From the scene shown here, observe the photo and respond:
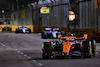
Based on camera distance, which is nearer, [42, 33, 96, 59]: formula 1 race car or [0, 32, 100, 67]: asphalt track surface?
[0, 32, 100, 67]: asphalt track surface

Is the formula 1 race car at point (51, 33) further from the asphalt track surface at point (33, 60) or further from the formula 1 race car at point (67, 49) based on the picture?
the formula 1 race car at point (67, 49)

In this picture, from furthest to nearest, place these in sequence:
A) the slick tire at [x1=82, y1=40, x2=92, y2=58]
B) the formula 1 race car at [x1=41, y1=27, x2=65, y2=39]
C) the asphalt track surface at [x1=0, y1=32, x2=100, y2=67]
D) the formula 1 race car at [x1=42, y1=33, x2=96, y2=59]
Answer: the formula 1 race car at [x1=41, y1=27, x2=65, y2=39] < the slick tire at [x1=82, y1=40, x2=92, y2=58] < the formula 1 race car at [x1=42, y1=33, x2=96, y2=59] < the asphalt track surface at [x1=0, y1=32, x2=100, y2=67]

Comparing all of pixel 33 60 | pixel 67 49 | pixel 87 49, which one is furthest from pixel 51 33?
pixel 33 60

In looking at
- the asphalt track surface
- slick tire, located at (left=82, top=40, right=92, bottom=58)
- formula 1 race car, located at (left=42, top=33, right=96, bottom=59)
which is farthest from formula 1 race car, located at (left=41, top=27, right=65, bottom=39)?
slick tire, located at (left=82, top=40, right=92, bottom=58)

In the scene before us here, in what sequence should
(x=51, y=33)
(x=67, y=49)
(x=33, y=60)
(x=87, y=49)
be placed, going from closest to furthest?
1. (x=33, y=60)
2. (x=67, y=49)
3. (x=87, y=49)
4. (x=51, y=33)

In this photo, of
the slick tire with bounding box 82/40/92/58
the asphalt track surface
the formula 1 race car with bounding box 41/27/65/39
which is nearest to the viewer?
the asphalt track surface

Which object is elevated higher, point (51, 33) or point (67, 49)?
point (67, 49)

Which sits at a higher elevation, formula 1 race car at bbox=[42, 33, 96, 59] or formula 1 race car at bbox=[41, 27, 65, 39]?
formula 1 race car at bbox=[42, 33, 96, 59]

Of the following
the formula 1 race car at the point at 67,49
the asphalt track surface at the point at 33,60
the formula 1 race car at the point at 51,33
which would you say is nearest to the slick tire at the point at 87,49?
the formula 1 race car at the point at 67,49

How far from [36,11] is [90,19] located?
121 ft

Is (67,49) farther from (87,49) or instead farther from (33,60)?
(33,60)

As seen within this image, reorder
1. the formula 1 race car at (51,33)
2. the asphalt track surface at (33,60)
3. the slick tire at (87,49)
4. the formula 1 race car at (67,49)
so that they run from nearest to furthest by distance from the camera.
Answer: the asphalt track surface at (33,60)
the formula 1 race car at (67,49)
the slick tire at (87,49)
the formula 1 race car at (51,33)

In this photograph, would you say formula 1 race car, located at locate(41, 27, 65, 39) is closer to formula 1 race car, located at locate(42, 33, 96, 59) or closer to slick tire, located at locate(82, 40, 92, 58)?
formula 1 race car, located at locate(42, 33, 96, 59)

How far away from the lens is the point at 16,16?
99750mm
